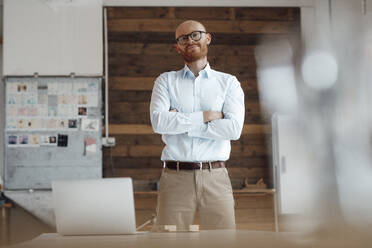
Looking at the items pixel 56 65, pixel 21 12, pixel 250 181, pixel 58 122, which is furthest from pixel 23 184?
pixel 250 181

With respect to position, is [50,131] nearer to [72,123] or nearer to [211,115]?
[72,123]

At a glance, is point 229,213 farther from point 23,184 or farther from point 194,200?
point 23,184

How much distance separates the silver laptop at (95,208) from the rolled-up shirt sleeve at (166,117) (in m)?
0.86

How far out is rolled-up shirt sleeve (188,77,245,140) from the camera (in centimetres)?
210

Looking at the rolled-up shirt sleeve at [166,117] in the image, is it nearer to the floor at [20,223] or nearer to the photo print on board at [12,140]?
the photo print on board at [12,140]

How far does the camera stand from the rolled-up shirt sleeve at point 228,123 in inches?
82.7

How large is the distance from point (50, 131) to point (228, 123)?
132 inches

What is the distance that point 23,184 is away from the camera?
500 cm

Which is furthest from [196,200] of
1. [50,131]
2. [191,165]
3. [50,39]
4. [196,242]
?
[50,39]

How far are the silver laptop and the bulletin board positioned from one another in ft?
12.8

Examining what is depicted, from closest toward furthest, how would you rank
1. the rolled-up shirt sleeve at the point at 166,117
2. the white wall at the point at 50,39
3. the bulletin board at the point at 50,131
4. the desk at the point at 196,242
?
the desk at the point at 196,242
the rolled-up shirt sleeve at the point at 166,117
the bulletin board at the point at 50,131
the white wall at the point at 50,39

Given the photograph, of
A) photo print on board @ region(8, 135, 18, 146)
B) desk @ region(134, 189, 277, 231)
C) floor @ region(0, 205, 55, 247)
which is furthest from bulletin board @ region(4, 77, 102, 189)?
desk @ region(134, 189, 277, 231)

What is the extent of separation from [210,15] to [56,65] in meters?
1.89

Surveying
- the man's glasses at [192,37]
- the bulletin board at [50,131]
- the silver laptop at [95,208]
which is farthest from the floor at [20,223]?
the silver laptop at [95,208]
